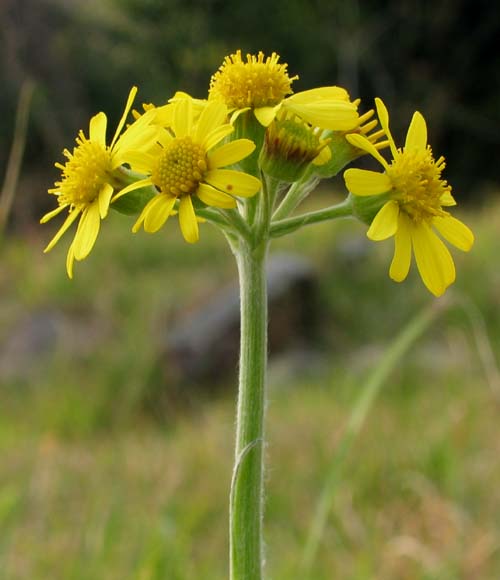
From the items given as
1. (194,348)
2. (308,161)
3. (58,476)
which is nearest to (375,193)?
(308,161)

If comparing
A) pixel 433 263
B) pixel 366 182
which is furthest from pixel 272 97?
pixel 433 263

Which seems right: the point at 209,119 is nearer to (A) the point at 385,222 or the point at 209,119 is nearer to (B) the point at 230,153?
(B) the point at 230,153

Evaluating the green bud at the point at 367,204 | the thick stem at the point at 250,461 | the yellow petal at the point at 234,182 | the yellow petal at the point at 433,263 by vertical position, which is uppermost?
the green bud at the point at 367,204

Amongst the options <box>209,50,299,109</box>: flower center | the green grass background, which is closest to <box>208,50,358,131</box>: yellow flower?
<box>209,50,299,109</box>: flower center

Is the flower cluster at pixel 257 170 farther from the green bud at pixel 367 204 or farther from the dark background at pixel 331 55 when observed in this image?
the dark background at pixel 331 55

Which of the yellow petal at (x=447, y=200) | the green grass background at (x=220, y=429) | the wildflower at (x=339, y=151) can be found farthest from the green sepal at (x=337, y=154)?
the green grass background at (x=220, y=429)

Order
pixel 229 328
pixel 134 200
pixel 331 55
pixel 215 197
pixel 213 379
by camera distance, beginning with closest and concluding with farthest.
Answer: pixel 215 197 → pixel 134 200 → pixel 213 379 → pixel 229 328 → pixel 331 55

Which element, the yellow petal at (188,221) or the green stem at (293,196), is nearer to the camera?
the yellow petal at (188,221)

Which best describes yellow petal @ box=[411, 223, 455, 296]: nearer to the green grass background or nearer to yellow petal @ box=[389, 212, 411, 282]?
yellow petal @ box=[389, 212, 411, 282]
